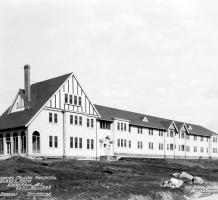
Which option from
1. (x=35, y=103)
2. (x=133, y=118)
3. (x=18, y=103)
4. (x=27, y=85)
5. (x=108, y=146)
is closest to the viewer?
(x=35, y=103)

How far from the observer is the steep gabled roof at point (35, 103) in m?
45.2

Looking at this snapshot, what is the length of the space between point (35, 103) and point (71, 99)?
497 cm

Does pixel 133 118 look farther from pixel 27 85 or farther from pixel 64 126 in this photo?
pixel 27 85

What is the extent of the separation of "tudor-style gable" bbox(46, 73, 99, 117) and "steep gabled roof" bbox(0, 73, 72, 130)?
27.0 inches

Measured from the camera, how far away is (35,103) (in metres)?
47.2

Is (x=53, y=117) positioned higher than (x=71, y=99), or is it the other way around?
(x=71, y=99)

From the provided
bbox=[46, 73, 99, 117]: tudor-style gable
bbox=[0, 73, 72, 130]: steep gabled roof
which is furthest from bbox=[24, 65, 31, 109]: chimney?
bbox=[46, 73, 99, 117]: tudor-style gable

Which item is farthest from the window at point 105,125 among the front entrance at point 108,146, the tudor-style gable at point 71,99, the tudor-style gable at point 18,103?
the tudor-style gable at point 18,103

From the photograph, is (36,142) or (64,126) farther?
(64,126)

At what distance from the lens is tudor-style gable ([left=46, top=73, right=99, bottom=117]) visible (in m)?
47.1

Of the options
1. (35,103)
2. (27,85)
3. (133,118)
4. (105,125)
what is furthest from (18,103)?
(133,118)

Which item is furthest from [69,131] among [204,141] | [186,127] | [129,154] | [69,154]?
[204,141]

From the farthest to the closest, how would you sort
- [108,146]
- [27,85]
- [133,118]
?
[133,118], [108,146], [27,85]

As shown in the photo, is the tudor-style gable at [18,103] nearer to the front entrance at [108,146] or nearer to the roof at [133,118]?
the roof at [133,118]
